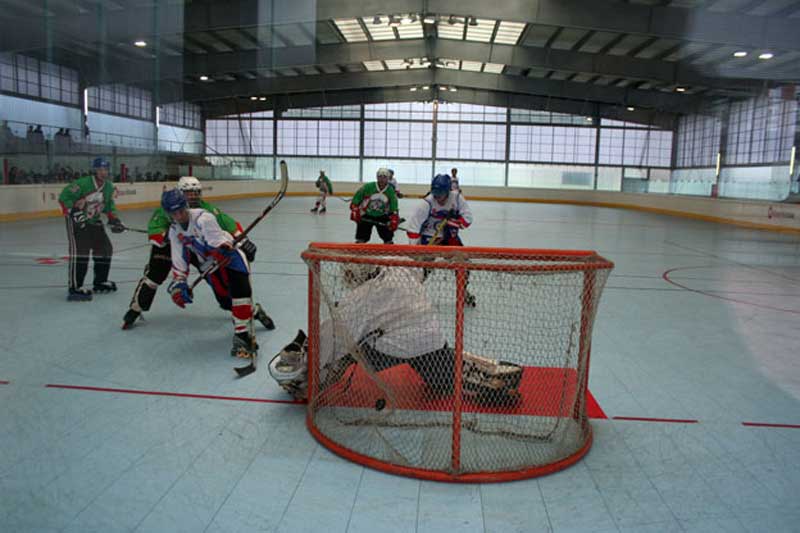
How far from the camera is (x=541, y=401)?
10.9ft

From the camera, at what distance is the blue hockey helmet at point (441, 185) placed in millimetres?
5438

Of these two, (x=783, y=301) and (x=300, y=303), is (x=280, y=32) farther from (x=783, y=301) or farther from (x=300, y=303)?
(x=783, y=301)

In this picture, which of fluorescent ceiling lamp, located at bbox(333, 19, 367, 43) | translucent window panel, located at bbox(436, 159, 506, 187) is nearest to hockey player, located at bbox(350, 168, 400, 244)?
fluorescent ceiling lamp, located at bbox(333, 19, 367, 43)

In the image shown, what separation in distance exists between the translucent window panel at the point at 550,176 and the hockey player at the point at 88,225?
24981 millimetres

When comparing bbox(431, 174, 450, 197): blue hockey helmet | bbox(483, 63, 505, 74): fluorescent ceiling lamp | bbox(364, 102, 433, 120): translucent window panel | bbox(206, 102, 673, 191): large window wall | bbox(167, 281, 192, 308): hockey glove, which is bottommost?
bbox(167, 281, 192, 308): hockey glove

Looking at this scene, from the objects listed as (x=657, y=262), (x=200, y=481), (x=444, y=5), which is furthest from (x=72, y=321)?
(x=444, y=5)

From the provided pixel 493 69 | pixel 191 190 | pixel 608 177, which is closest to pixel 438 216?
pixel 191 190

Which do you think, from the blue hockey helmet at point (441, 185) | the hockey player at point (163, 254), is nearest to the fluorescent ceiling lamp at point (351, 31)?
the blue hockey helmet at point (441, 185)

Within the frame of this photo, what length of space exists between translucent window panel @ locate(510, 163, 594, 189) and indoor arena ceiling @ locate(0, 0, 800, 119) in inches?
112

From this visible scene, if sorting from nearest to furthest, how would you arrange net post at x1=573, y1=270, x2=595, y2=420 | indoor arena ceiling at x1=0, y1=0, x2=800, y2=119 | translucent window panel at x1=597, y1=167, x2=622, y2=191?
net post at x1=573, y1=270, x2=595, y2=420 < indoor arena ceiling at x1=0, y1=0, x2=800, y2=119 < translucent window panel at x1=597, y1=167, x2=622, y2=191

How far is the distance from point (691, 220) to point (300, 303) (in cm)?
1635

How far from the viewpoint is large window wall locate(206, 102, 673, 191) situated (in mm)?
28797

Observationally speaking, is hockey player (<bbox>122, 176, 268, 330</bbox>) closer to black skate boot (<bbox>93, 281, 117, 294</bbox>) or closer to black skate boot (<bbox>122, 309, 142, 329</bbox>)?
black skate boot (<bbox>122, 309, 142, 329</bbox>)

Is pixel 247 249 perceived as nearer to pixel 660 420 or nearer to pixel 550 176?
pixel 660 420
